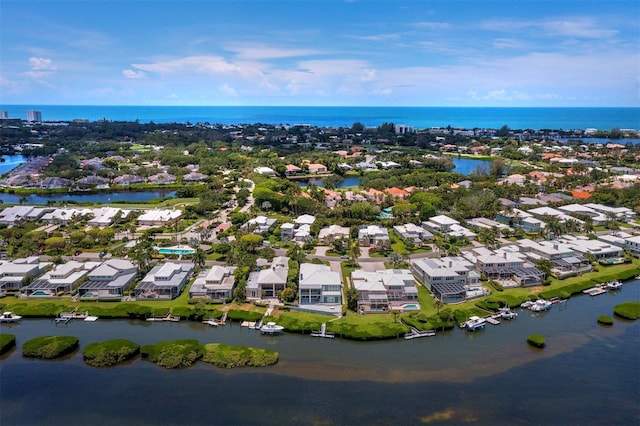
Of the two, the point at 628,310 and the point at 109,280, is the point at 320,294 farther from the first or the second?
the point at 628,310

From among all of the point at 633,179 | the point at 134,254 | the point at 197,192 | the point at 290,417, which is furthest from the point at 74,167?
the point at 633,179

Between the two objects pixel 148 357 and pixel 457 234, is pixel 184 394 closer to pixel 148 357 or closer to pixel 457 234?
pixel 148 357

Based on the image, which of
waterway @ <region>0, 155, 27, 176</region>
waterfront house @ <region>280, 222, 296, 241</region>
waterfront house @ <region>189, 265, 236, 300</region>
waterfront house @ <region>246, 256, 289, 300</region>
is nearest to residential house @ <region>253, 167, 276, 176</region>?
waterfront house @ <region>280, 222, 296, 241</region>

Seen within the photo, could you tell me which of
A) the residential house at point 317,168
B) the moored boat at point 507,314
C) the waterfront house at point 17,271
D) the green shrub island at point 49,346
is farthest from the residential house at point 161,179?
the moored boat at point 507,314

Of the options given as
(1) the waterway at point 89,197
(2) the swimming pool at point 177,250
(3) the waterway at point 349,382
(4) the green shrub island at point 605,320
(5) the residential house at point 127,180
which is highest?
(5) the residential house at point 127,180

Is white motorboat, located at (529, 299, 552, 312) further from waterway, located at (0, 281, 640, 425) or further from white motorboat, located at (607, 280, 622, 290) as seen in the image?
white motorboat, located at (607, 280, 622, 290)

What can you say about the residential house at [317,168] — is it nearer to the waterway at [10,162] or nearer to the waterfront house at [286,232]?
the waterfront house at [286,232]
